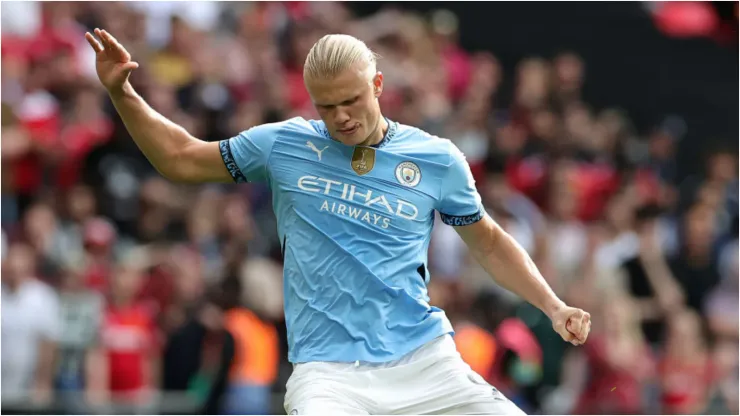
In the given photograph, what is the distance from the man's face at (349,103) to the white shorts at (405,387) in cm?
99

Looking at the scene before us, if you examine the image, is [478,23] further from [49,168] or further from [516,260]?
[516,260]

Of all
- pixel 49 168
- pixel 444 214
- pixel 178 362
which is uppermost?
pixel 444 214

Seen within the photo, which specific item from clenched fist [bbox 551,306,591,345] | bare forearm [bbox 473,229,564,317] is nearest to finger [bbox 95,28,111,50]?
bare forearm [bbox 473,229,564,317]

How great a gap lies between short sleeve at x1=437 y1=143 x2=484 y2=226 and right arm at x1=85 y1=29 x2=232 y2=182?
0.99 meters

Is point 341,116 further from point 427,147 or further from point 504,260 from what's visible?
point 504,260

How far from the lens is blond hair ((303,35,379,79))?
536 centimetres

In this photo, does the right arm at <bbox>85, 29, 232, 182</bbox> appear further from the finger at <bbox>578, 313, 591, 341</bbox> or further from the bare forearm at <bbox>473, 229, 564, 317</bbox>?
the finger at <bbox>578, 313, 591, 341</bbox>

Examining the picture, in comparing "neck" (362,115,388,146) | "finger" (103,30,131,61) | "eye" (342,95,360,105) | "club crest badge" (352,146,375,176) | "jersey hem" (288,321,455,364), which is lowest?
"jersey hem" (288,321,455,364)

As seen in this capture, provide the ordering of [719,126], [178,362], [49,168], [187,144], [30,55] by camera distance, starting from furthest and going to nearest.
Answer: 1. [719,126]
2. [30,55]
3. [49,168]
4. [178,362]
5. [187,144]

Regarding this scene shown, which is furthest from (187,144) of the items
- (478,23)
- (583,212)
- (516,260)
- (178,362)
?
(478,23)

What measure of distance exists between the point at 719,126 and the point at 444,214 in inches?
431

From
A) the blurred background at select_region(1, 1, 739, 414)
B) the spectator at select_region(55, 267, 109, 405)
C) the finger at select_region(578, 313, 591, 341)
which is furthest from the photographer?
the blurred background at select_region(1, 1, 739, 414)

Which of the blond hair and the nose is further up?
the blond hair

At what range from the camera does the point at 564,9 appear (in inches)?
644
